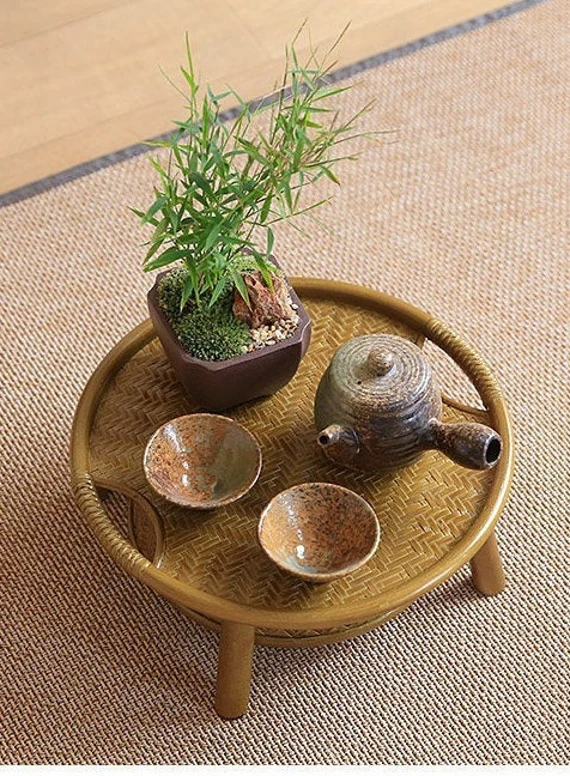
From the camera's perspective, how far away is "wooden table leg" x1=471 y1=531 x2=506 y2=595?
5.02ft

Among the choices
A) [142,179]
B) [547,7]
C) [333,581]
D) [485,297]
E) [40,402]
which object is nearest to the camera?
[333,581]

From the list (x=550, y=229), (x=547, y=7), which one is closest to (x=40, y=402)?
(x=550, y=229)

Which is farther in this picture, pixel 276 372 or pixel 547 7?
pixel 547 7

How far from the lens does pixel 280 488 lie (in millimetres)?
1400

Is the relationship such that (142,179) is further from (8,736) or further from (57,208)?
(8,736)

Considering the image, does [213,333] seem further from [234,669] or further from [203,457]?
[234,669]

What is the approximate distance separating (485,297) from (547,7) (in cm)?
76

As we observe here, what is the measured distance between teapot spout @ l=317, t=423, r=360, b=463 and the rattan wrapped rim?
0.16m

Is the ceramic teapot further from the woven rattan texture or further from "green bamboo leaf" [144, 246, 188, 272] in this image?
"green bamboo leaf" [144, 246, 188, 272]

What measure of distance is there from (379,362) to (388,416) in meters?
0.06

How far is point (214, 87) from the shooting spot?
220 centimetres

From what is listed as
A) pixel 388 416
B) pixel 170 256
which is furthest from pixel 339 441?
pixel 170 256

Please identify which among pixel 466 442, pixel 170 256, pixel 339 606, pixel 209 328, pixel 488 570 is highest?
pixel 170 256

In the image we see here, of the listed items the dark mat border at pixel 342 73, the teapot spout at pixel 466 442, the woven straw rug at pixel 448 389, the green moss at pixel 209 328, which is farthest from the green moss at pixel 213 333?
the dark mat border at pixel 342 73
